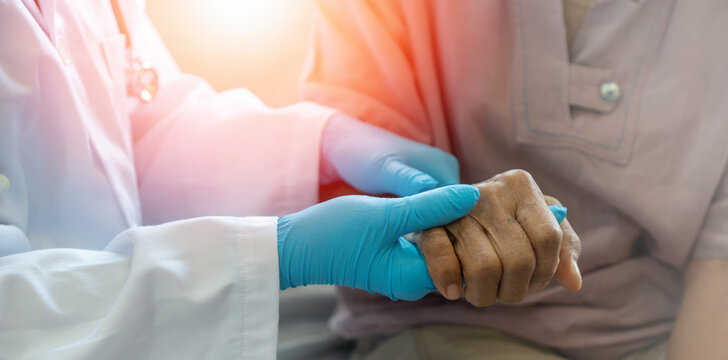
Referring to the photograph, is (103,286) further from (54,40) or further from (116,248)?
(54,40)

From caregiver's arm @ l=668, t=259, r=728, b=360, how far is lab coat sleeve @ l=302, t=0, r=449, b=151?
379 mm

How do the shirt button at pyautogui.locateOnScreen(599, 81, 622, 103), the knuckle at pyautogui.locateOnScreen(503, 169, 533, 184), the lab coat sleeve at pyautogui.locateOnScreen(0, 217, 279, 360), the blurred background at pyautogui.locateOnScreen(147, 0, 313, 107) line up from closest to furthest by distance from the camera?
the lab coat sleeve at pyautogui.locateOnScreen(0, 217, 279, 360) < the knuckle at pyautogui.locateOnScreen(503, 169, 533, 184) < the shirt button at pyautogui.locateOnScreen(599, 81, 622, 103) < the blurred background at pyautogui.locateOnScreen(147, 0, 313, 107)

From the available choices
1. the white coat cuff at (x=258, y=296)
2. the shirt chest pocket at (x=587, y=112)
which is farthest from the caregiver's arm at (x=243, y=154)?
the white coat cuff at (x=258, y=296)

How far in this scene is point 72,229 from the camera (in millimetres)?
Answer: 623

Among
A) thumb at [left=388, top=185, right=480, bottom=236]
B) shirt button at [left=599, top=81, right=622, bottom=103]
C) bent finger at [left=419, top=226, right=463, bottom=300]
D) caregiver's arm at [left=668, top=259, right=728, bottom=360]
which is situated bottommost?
caregiver's arm at [left=668, top=259, right=728, bottom=360]

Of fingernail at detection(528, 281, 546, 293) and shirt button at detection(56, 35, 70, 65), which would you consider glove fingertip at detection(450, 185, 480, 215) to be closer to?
fingernail at detection(528, 281, 546, 293)

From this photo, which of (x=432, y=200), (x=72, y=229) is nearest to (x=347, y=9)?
(x=432, y=200)

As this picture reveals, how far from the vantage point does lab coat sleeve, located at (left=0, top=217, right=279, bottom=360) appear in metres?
0.46

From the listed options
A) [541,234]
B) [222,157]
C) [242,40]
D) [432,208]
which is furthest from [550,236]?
[242,40]

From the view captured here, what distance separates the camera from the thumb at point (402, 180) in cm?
63

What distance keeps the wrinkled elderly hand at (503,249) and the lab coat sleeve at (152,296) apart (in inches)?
6.7

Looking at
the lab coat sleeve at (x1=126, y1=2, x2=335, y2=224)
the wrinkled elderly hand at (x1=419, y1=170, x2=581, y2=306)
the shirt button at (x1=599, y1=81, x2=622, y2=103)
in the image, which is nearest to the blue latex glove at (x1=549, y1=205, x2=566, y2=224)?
the wrinkled elderly hand at (x1=419, y1=170, x2=581, y2=306)

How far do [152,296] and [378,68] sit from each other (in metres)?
0.46

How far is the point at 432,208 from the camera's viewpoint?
20.9 inches
